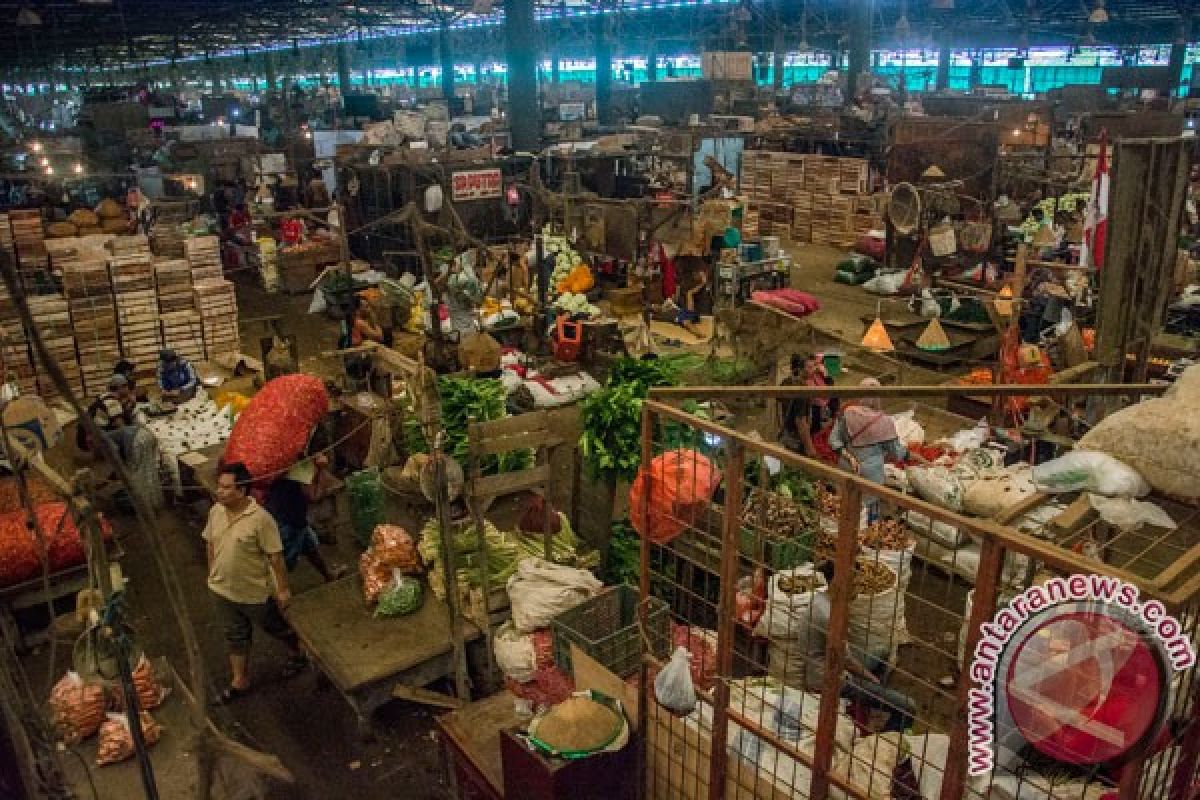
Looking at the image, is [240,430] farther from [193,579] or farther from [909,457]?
[909,457]

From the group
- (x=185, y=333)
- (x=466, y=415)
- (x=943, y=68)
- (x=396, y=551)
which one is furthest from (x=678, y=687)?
(x=943, y=68)

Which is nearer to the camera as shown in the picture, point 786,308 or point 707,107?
point 786,308

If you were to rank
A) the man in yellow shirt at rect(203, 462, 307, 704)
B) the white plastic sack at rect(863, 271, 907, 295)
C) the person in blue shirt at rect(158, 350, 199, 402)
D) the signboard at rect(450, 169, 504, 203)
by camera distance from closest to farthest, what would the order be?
the man in yellow shirt at rect(203, 462, 307, 704)
the person in blue shirt at rect(158, 350, 199, 402)
the signboard at rect(450, 169, 504, 203)
the white plastic sack at rect(863, 271, 907, 295)

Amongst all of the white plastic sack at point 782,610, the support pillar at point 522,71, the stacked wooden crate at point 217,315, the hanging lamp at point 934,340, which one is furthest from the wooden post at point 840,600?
the support pillar at point 522,71

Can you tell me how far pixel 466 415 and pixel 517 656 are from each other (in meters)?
3.46

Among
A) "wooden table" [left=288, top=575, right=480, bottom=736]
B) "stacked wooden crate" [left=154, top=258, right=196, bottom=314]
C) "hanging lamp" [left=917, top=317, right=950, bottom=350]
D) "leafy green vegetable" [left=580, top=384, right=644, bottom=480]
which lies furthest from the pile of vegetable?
"wooden table" [left=288, top=575, right=480, bottom=736]

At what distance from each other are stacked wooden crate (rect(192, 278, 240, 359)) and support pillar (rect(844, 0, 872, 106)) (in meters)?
25.3

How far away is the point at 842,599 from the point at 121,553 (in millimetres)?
7372

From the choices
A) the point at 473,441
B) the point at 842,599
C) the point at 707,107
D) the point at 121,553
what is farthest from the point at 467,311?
the point at 707,107

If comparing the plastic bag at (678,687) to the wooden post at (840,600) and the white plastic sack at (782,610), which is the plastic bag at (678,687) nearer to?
the wooden post at (840,600)

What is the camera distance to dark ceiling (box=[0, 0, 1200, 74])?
3109 cm

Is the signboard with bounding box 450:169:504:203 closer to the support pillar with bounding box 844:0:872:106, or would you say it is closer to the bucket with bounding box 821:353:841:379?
the bucket with bounding box 821:353:841:379

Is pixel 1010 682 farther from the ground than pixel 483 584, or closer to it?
farther from the ground

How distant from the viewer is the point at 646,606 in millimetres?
4758
